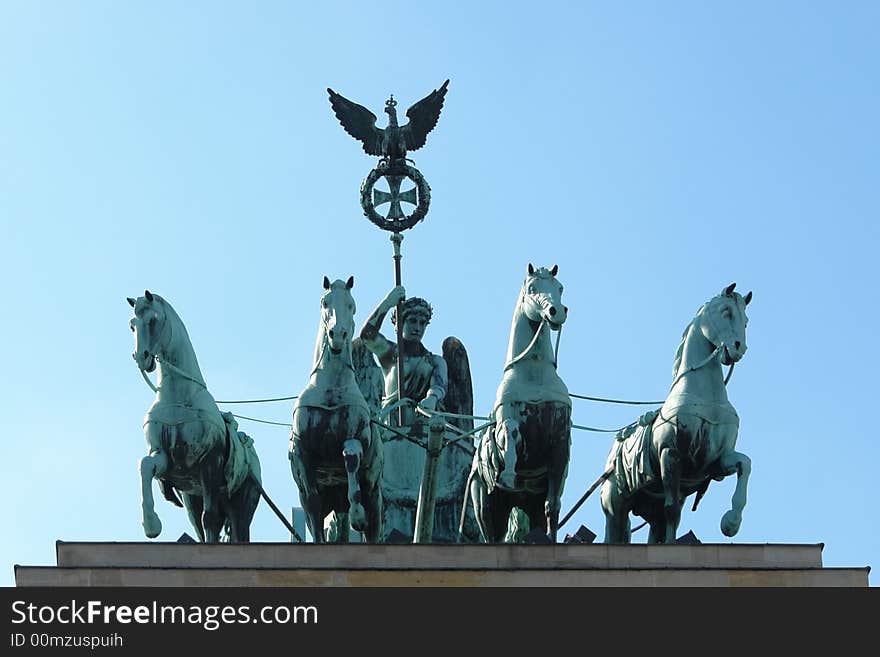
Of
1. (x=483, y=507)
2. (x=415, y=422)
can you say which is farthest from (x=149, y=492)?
(x=415, y=422)

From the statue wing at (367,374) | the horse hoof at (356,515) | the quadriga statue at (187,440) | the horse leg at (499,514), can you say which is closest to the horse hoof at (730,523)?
the horse leg at (499,514)

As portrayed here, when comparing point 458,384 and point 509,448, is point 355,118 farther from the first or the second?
point 509,448

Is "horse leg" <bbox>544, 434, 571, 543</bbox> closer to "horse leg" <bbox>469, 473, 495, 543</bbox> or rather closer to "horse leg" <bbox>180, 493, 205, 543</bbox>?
"horse leg" <bbox>469, 473, 495, 543</bbox>

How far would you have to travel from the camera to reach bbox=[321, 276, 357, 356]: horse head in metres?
33.8

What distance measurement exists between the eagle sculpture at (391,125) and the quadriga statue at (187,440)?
438 cm

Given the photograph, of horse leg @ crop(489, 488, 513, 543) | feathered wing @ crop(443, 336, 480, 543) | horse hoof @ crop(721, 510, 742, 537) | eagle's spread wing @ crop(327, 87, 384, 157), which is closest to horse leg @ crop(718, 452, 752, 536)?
horse hoof @ crop(721, 510, 742, 537)

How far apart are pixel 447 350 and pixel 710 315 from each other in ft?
14.1

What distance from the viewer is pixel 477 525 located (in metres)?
36.2

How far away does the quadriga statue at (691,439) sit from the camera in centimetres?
3375

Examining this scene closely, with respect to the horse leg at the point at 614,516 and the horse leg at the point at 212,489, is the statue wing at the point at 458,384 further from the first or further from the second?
the horse leg at the point at 212,489

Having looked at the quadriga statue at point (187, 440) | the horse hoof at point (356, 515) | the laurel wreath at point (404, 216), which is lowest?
the horse hoof at point (356, 515)
